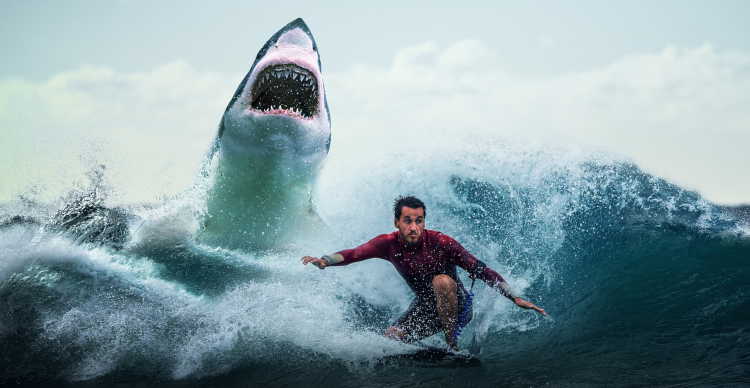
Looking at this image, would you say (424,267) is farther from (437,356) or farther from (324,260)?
(324,260)

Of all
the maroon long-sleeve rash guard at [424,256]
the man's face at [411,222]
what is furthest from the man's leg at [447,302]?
the man's face at [411,222]

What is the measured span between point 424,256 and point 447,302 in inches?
18.1

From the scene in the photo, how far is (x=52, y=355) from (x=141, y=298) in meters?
0.91

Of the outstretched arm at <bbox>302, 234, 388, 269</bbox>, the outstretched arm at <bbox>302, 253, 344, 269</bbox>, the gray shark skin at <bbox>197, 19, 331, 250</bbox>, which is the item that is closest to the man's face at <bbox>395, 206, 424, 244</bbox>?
the outstretched arm at <bbox>302, 234, 388, 269</bbox>

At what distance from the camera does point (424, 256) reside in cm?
426

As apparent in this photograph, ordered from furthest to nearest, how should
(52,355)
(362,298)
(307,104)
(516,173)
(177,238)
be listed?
(516,173) → (177,238) → (362,298) → (307,104) → (52,355)

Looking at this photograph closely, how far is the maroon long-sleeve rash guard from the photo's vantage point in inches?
167

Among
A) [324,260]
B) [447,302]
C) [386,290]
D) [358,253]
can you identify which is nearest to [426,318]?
[447,302]

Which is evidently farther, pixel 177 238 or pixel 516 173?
pixel 516 173

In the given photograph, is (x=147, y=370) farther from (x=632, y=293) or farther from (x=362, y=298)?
(x=632, y=293)

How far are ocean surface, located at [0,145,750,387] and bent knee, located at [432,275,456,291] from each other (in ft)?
1.86

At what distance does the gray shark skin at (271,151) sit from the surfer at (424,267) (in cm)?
164

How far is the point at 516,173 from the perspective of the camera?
7.88m

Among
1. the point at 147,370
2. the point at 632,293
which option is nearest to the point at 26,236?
the point at 147,370
